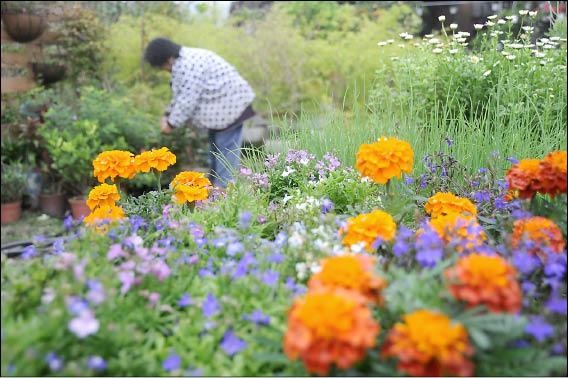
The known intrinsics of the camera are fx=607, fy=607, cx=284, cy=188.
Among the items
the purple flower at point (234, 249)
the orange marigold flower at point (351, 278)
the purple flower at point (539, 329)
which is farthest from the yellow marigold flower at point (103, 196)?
the purple flower at point (539, 329)

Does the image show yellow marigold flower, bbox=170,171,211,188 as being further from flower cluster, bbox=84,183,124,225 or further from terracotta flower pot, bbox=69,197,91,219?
terracotta flower pot, bbox=69,197,91,219

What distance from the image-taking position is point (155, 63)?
16.8ft

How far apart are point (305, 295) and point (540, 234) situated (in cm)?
72

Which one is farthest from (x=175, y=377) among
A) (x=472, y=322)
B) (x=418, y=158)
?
(x=418, y=158)

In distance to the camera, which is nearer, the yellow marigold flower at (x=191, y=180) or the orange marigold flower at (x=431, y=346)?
the orange marigold flower at (x=431, y=346)

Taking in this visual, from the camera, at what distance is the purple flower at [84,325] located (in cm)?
126

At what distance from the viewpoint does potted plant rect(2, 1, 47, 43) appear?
6.20m

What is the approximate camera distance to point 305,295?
151 centimetres

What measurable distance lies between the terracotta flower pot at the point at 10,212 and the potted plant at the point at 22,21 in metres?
1.83

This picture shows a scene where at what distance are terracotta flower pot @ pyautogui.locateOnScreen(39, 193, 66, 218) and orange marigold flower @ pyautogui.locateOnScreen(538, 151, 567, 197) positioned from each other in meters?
5.21

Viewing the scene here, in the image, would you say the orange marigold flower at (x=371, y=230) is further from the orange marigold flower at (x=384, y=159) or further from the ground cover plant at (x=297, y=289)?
the orange marigold flower at (x=384, y=159)

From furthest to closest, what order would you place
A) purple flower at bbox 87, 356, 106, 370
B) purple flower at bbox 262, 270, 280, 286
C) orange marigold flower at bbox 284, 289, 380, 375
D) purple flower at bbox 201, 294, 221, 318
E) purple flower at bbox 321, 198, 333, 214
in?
purple flower at bbox 321, 198, 333, 214, purple flower at bbox 262, 270, 280, 286, purple flower at bbox 201, 294, 221, 318, purple flower at bbox 87, 356, 106, 370, orange marigold flower at bbox 284, 289, 380, 375

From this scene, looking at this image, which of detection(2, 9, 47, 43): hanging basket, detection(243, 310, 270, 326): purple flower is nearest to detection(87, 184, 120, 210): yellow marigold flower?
detection(243, 310, 270, 326): purple flower

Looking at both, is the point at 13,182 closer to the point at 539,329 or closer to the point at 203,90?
the point at 203,90
